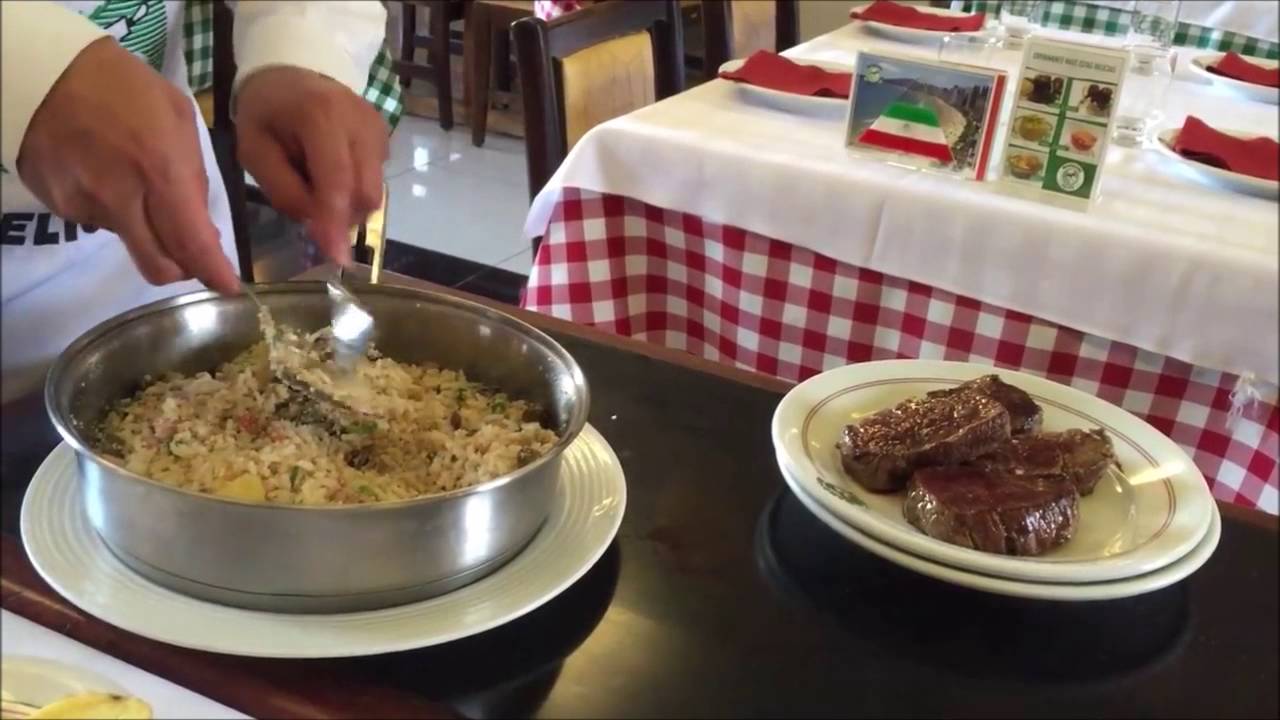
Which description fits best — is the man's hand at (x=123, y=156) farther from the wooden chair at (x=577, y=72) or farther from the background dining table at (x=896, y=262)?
the wooden chair at (x=577, y=72)

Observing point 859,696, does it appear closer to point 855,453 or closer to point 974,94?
point 855,453

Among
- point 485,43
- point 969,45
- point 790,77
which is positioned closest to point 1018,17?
point 969,45


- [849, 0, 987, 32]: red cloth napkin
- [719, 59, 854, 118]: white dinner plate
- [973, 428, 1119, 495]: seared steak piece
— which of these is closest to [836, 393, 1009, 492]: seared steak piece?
[973, 428, 1119, 495]: seared steak piece

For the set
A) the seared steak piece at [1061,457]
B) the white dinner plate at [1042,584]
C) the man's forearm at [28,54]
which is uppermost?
the man's forearm at [28,54]

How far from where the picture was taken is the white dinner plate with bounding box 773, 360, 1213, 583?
0.43 meters

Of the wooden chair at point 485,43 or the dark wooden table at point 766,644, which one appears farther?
the wooden chair at point 485,43

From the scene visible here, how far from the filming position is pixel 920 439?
0.50m

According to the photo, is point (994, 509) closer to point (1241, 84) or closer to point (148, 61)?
point (148, 61)

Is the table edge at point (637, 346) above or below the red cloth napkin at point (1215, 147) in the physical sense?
below

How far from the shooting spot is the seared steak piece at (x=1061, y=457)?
486mm

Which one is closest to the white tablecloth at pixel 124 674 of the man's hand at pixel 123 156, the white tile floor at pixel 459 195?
the man's hand at pixel 123 156

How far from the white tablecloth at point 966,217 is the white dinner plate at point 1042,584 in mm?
117

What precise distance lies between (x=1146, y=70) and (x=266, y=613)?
92 cm

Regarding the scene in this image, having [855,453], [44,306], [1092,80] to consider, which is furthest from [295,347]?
[1092,80]
